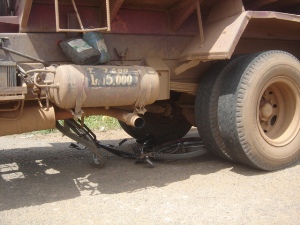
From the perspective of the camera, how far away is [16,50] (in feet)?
10.3

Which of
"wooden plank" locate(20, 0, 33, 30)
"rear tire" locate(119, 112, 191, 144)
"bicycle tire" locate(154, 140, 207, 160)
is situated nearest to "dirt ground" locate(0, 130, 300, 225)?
"bicycle tire" locate(154, 140, 207, 160)

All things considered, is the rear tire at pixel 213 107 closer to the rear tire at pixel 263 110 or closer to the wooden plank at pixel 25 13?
the rear tire at pixel 263 110

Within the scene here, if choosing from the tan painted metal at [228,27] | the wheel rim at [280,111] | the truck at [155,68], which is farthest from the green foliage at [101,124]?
the wheel rim at [280,111]

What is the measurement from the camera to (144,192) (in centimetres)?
315

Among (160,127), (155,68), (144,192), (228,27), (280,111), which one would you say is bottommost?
(144,192)

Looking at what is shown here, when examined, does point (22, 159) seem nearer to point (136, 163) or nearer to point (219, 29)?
point (136, 163)

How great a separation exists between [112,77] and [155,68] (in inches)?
23.5

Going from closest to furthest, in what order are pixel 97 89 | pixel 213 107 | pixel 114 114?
pixel 97 89 → pixel 114 114 → pixel 213 107

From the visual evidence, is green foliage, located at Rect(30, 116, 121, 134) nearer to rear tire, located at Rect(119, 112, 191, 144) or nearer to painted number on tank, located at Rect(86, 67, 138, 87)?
rear tire, located at Rect(119, 112, 191, 144)

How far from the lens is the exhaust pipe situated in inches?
130

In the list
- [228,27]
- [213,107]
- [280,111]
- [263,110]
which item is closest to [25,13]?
[228,27]

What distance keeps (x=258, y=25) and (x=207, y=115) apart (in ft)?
3.55

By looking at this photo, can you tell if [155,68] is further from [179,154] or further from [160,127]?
[160,127]

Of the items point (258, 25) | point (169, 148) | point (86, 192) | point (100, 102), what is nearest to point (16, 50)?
point (100, 102)
